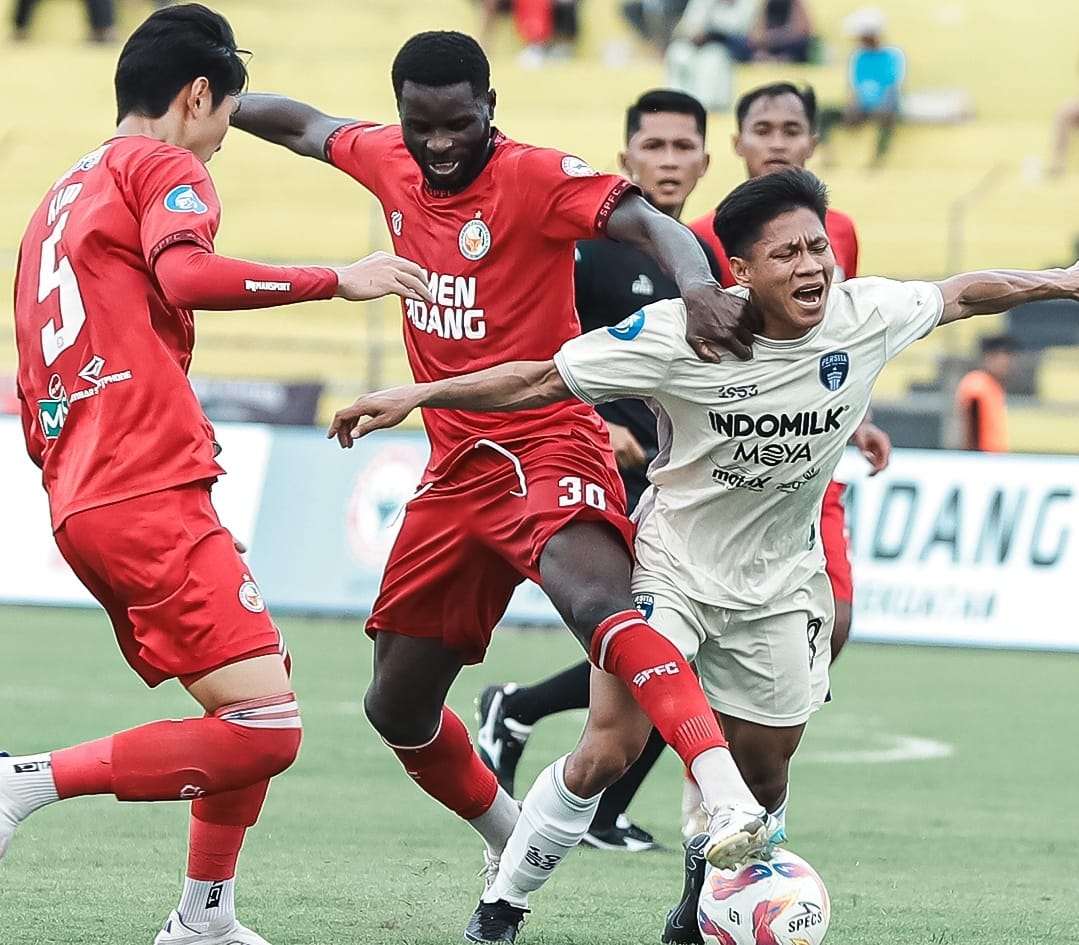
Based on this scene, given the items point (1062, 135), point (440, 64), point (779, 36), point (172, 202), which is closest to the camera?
point (172, 202)

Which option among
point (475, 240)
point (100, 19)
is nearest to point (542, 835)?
point (475, 240)

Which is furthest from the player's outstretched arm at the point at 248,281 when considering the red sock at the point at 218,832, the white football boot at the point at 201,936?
the white football boot at the point at 201,936

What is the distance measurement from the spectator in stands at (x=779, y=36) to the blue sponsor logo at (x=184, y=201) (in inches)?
760

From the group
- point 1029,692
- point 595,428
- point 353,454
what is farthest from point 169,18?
point 353,454

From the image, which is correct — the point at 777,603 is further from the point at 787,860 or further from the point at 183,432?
the point at 183,432

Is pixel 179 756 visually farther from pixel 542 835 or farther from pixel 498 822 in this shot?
pixel 498 822

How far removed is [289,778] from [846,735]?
10.6 feet

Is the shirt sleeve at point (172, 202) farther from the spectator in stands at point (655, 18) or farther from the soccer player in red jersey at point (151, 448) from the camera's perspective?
the spectator in stands at point (655, 18)

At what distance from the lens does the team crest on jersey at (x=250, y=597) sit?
4.94 metres

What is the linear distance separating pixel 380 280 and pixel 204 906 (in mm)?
1603

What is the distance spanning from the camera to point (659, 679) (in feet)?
16.8

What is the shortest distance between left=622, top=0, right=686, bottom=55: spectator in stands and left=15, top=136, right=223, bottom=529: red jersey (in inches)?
803

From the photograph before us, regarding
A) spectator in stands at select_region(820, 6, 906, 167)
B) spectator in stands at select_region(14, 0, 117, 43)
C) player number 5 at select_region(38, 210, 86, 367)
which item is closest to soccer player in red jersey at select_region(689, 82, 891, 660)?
player number 5 at select_region(38, 210, 86, 367)

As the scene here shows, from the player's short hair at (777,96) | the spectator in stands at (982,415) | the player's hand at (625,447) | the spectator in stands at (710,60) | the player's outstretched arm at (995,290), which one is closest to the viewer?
the player's outstretched arm at (995,290)
